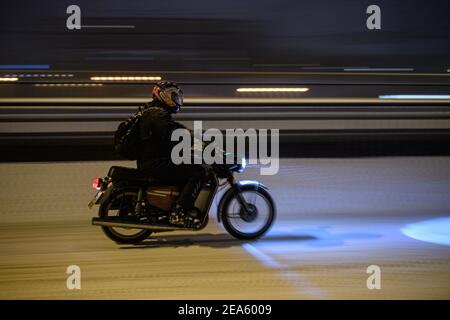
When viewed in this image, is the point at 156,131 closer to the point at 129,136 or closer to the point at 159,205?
the point at 129,136

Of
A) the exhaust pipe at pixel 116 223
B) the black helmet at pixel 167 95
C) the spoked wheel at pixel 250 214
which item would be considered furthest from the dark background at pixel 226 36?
the exhaust pipe at pixel 116 223

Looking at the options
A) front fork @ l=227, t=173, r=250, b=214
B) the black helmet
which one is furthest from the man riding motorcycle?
front fork @ l=227, t=173, r=250, b=214

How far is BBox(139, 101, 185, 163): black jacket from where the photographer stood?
229 inches

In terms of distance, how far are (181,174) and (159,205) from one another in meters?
0.36

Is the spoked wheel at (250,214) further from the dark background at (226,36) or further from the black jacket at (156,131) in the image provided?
the dark background at (226,36)

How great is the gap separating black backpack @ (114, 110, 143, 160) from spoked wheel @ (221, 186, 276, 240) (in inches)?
40.6

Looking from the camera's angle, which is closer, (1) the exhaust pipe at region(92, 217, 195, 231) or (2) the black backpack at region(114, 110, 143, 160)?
(1) the exhaust pipe at region(92, 217, 195, 231)

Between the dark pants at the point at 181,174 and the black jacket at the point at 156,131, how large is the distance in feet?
0.19

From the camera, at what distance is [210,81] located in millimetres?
15398

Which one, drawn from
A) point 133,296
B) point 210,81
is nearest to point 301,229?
point 133,296

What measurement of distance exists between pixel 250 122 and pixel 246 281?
998 cm

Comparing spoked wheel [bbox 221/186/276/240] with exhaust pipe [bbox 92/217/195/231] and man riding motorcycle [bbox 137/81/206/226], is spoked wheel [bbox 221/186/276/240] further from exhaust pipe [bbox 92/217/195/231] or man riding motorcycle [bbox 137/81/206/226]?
exhaust pipe [bbox 92/217/195/231]

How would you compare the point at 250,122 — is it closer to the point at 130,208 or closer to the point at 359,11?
the point at 359,11

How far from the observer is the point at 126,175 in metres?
5.88
